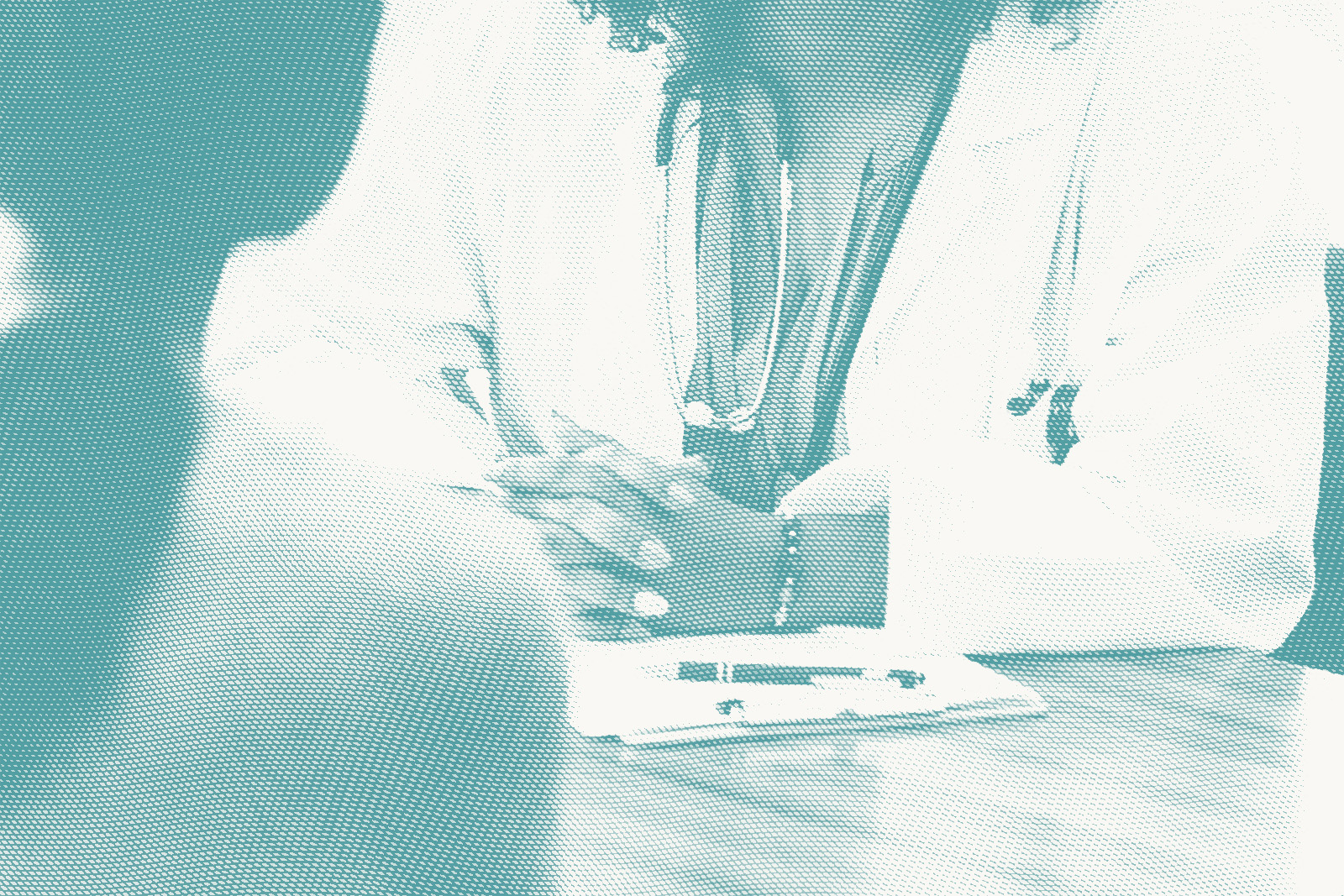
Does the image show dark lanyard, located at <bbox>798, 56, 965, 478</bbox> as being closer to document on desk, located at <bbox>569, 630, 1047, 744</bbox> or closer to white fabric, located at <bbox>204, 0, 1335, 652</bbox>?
white fabric, located at <bbox>204, 0, 1335, 652</bbox>

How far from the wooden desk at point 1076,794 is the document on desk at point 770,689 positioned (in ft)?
0.05

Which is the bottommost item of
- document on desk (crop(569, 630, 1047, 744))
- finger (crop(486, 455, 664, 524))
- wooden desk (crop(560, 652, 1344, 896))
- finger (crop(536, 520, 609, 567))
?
wooden desk (crop(560, 652, 1344, 896))

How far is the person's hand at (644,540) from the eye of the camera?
0.71 m

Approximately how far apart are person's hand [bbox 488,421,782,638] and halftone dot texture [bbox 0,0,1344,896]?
0.11 feet

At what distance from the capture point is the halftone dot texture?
682mm

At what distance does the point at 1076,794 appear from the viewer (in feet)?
2.21

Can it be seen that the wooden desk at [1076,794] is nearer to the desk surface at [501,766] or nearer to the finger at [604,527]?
the desk surface at [501,766]

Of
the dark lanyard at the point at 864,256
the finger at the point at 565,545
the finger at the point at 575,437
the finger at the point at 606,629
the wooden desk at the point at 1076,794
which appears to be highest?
the dark lanyard at the point at 864,256

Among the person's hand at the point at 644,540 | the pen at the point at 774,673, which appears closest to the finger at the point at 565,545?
the person's hand at the point at 644,540

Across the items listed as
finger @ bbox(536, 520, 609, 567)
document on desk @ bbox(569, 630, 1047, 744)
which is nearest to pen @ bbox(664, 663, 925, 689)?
document on desk @ bbox(569, 630, 1047, 744)

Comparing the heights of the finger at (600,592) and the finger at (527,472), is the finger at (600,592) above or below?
below

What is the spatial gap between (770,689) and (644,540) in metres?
0.14

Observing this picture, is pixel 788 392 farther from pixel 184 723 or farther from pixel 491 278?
pixel 184 723

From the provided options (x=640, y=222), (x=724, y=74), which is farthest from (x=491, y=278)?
(x=724, y=74)
